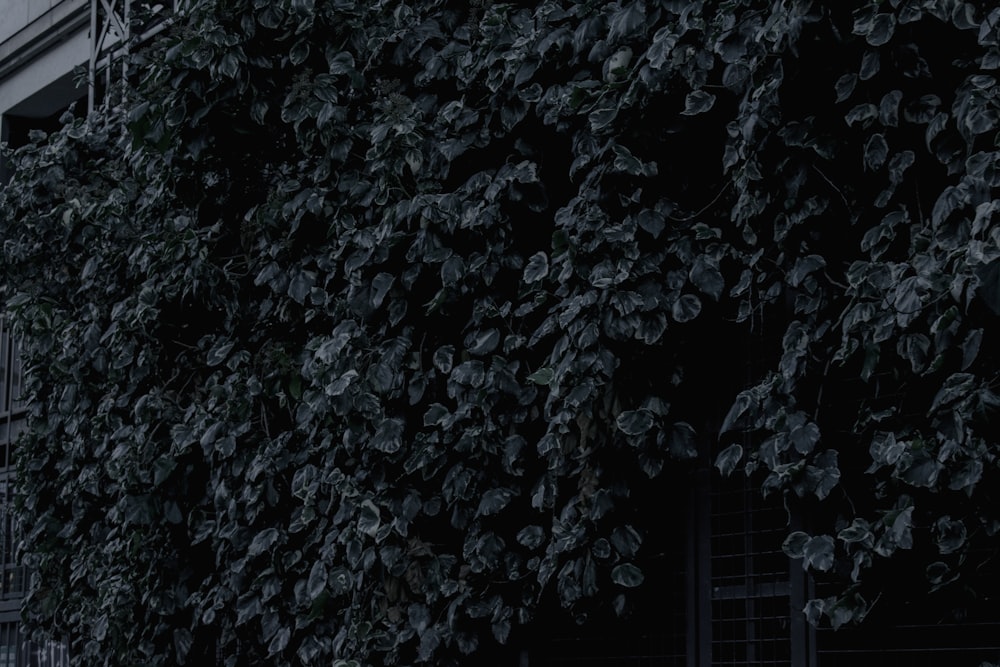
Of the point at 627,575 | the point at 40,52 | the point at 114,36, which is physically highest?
the point at 40,52

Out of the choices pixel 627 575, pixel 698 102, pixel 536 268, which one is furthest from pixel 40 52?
pixel 627 575

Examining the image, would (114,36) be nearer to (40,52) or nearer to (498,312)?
(40,52)

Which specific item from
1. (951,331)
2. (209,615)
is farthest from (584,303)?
(209,615)

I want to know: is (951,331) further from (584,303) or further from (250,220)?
(250,220)

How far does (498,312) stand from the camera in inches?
294

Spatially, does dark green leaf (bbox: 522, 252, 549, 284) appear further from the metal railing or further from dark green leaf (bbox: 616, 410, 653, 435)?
the metal railing

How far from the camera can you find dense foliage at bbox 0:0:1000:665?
5.98 metres

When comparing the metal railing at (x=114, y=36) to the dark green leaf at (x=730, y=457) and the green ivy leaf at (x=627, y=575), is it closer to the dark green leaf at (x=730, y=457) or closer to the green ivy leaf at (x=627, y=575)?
the green ivy leaf at (x=627, y=575)

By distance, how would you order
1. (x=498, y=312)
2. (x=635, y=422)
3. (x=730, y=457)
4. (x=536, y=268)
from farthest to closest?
(x=498, y=312) < (x=536, y=268) < (x=635, y=422) < (x=730, y=457)

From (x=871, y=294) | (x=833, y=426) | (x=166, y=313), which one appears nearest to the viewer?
(x=871, y=294)

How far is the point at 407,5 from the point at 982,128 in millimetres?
3691

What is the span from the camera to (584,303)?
6.83 m

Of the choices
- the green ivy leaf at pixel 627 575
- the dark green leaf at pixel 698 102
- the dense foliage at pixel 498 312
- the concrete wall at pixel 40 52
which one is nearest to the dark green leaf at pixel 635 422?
the dense foliage at pixel 498 312

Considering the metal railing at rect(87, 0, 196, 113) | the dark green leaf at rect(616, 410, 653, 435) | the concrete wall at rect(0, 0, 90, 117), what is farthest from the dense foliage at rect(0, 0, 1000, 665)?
the concrete wall at rect(0, 0, 90, 117)
